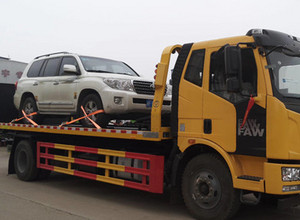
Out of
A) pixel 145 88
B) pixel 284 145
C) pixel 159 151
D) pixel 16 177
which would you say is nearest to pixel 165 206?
pixel 159 151

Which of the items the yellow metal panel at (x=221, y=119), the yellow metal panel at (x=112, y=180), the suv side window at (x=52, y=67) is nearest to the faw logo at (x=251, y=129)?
the yellow metal panel at (x=221, y=119)

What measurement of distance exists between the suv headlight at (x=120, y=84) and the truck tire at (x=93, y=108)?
38 centimetres

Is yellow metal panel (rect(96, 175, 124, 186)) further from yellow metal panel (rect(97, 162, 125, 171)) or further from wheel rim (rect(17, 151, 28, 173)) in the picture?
wheel rim (rect(17, 151, 28, 173))

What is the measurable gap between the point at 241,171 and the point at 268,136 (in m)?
0.65

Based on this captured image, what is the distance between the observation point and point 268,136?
4.45 m

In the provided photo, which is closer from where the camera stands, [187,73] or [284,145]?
[284,145]

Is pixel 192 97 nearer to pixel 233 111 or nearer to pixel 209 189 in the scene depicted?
pixel 233 111

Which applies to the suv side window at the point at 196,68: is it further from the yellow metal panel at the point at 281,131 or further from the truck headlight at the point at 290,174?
the truck headlight at the point at 290,174

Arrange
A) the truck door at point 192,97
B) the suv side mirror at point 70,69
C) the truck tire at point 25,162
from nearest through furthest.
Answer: the truck door at point 192,97
the suv side mirror at point 70,69
the truck tire at point 25,162

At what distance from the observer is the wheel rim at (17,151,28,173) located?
8602 millimetres

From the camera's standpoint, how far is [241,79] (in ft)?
14.9

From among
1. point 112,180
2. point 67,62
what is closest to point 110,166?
point 112,180

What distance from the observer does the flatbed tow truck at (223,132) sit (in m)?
4.44

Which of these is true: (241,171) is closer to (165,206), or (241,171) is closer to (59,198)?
(165,206)
